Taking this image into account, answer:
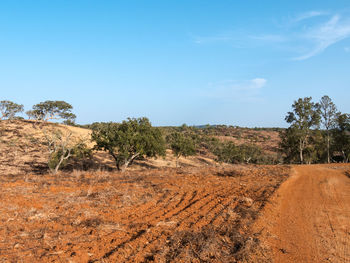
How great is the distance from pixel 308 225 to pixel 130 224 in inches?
217

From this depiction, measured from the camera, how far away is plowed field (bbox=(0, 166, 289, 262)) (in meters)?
5.58

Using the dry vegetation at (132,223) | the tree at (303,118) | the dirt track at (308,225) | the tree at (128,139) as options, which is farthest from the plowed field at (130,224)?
the tree at (303,118)

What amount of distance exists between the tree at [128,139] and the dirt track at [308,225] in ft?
48.8

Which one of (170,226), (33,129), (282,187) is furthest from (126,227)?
(33,129)

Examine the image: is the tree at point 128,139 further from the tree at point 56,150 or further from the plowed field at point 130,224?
the plowed field at point 130,224

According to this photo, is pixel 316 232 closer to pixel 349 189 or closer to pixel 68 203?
pixel 349 189

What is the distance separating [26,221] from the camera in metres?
7.75

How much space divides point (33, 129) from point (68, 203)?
1605 inches

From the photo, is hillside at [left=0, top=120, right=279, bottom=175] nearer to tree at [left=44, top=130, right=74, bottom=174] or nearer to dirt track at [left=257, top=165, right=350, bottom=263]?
tree at [left=44, top=130, right=74, bottom=174]

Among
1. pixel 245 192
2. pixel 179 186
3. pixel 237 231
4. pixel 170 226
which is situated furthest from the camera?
pixel 179 186

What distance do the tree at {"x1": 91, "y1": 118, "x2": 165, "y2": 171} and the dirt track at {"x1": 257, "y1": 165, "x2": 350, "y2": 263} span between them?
14.9 meters

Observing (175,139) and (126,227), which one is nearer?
(126,227)

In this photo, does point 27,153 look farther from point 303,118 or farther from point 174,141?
point 303,118

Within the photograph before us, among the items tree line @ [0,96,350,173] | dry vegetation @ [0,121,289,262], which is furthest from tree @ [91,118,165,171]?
dry vegetation @ [0,121,289,262]
